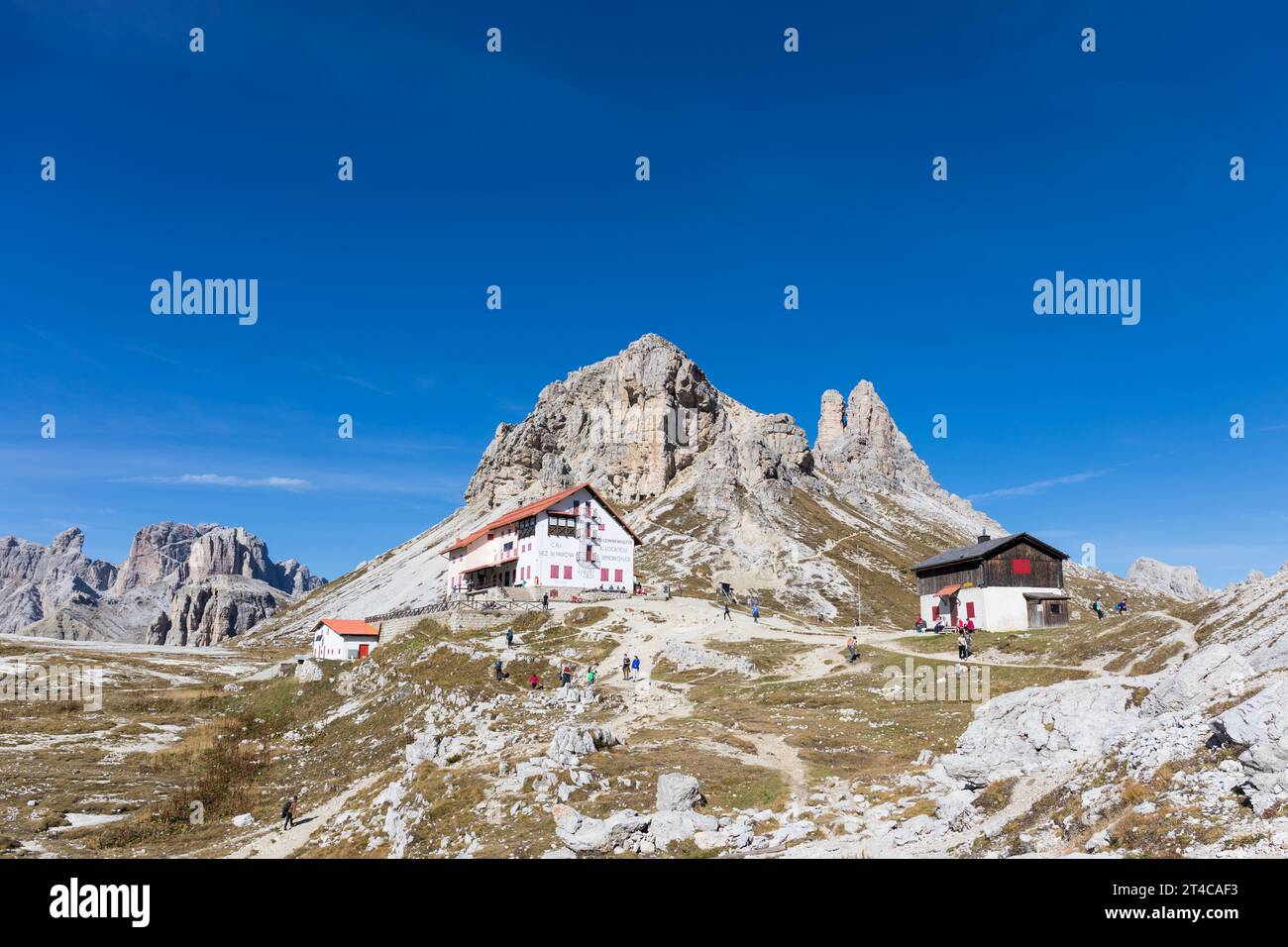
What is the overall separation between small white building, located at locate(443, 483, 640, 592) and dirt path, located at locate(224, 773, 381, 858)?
50080mm

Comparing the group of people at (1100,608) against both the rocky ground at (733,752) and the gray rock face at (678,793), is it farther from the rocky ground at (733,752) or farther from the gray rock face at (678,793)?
the gray rock face at (678,793)

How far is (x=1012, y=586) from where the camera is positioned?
73.4 m

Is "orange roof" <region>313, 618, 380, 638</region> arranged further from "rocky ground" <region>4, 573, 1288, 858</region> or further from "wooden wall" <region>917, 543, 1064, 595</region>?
"wooden wall" <region>917, 543, 1064, 595</region>

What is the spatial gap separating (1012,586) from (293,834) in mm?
65625

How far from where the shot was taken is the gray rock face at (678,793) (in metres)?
27.7

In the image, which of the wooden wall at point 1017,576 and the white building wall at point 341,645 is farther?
the white building wall at point 341,645

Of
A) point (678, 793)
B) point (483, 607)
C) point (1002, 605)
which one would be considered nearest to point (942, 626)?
point (1002, 605)

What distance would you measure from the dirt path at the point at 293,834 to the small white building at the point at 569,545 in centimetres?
5008

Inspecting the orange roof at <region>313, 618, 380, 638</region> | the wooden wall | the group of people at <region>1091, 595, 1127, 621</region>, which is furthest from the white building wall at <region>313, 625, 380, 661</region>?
the group of people at <region>1091, 595, 1127, 621</region>

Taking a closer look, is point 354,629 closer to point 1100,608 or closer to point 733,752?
point 733,752

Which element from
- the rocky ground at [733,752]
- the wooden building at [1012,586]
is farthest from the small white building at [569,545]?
the wooden building at [1012,586]

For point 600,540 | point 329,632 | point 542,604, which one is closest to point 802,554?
point 600,540

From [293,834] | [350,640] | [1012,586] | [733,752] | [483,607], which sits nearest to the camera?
[733,752]
